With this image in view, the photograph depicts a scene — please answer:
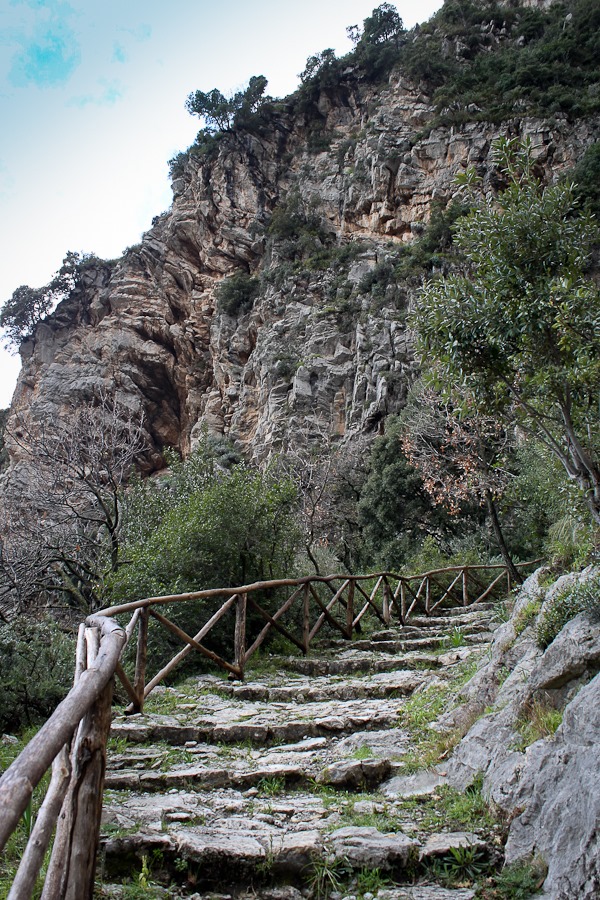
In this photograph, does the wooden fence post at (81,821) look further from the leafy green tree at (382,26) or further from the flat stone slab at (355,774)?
the leafy green tree at (382,26)

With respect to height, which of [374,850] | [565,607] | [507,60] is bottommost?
[374,850]

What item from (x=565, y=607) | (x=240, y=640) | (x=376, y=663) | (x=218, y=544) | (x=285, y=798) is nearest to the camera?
(x=285, y=798)

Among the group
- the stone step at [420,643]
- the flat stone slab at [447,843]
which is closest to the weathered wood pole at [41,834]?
the flat stone slab at [447,843]

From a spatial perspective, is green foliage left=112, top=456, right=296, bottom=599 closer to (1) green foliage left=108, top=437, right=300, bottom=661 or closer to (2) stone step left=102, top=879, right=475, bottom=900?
(1) green foliage left=108, top=437, right=300, bottom=661

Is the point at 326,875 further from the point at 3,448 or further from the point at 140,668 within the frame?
the point at 3,448

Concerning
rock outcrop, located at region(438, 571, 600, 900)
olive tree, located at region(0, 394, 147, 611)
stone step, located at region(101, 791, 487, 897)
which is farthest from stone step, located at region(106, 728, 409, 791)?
olive tree, located at region(0, 394, 147, 611)

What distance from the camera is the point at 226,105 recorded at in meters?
38.3

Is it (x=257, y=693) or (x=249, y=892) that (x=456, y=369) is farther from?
(x=249, y=892)

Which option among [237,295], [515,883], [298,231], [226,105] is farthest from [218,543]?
[226,105]

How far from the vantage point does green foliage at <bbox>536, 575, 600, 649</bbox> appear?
3699 millimetres

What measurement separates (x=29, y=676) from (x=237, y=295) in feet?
94.0

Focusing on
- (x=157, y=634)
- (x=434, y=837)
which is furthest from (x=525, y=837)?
(x=157, y=634)

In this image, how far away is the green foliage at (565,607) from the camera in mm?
3699

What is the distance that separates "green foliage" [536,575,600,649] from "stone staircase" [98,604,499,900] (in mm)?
1190
